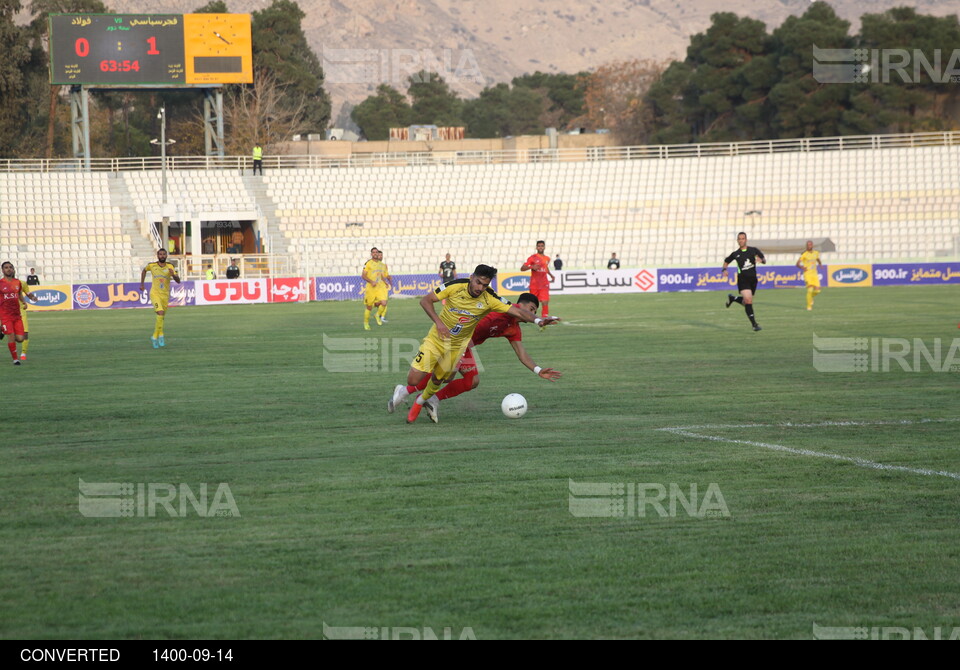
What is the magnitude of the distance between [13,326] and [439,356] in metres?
12.1

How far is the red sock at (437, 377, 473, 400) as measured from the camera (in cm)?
1264

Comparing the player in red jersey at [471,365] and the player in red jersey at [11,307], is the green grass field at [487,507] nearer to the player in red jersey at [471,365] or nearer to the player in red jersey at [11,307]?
the player in red jersey at [471,365]

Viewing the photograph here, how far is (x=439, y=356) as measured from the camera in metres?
11.9

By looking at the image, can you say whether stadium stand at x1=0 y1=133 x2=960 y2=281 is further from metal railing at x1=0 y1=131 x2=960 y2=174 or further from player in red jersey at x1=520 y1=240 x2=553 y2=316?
player in red jersey at x1=520 y1=240 x2=553 y2=316

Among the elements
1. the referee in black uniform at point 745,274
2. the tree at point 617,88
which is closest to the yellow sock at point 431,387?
the referee in black uniform at point 745,274

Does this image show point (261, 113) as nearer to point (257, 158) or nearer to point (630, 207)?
point (257, 158)

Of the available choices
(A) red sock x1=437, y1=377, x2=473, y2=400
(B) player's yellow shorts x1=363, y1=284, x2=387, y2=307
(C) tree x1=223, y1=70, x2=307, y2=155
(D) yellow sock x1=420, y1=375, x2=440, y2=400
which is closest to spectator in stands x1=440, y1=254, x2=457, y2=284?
(B) player's yellow shorts x1=363, y1=284, x2=387, y2=307

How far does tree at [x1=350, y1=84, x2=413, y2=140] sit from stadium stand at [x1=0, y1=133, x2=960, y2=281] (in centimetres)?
6140

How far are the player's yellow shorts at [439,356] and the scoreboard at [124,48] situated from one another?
49.0 metres

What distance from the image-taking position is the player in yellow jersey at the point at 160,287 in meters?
22.7

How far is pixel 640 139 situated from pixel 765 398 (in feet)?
256

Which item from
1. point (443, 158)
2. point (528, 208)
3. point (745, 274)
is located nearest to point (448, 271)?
point (528, 208)

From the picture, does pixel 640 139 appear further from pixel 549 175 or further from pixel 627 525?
pixel 627 525

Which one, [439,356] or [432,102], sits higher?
[432,102]
